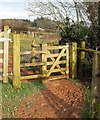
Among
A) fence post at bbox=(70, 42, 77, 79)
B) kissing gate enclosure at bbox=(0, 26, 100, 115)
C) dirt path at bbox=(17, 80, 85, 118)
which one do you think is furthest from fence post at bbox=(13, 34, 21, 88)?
fence post at bbox=(70, 42, 77, 79)

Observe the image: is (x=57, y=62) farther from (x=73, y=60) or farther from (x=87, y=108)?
(x=87, y=108)

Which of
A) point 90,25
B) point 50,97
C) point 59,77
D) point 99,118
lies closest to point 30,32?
point 90,25

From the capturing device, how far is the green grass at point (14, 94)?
5.72 m

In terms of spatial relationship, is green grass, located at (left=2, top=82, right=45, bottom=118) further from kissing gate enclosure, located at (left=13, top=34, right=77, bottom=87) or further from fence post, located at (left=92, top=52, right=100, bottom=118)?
fence post, located at (left=92, top=52, right=100, bottom=118)

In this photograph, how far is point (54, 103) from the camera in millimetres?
6270

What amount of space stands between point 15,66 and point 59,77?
174 cm

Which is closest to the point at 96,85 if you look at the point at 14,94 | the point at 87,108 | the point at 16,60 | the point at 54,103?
the point at 87,108

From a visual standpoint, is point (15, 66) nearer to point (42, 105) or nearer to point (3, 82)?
point (3, 82)

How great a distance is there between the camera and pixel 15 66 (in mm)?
7125

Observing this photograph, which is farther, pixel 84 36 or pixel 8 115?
pixel 84 36

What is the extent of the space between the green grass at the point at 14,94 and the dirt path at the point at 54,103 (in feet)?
0.42

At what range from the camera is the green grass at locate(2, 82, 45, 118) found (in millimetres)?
5721

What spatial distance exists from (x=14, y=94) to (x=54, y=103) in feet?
3.29

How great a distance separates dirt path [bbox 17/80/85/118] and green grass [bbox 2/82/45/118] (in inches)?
5.1
